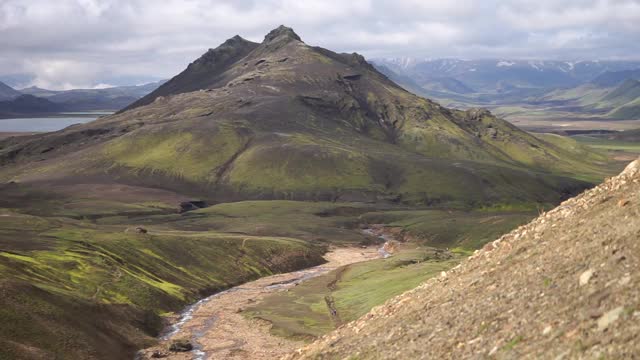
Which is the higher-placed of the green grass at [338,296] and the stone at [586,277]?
the stone at [586,277]

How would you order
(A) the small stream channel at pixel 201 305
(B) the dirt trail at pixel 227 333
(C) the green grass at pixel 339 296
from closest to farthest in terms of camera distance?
1. (B) the dirt trail at pixel 227 333
2. (A) the small stream channel at pixel 201 305
3. (C) the green grass at pixel 339 296

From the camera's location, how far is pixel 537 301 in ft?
112

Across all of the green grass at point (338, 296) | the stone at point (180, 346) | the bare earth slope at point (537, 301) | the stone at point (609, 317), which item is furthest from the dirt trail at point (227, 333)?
the stone at point (609, 317)

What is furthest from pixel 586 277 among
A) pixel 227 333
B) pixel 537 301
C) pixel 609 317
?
pixel 227 333

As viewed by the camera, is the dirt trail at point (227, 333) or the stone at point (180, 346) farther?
the stone at point (180, 346)

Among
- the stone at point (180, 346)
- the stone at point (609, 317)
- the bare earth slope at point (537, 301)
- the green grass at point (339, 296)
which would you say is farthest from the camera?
the green grass at point (339, 296)

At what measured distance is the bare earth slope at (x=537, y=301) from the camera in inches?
1126

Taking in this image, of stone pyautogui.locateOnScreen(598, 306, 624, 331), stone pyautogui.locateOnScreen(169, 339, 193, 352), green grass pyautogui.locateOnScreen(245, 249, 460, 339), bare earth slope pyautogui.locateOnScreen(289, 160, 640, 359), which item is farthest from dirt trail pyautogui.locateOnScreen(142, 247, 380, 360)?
stone pyautogui.locateOnScreen(598, 306, 624, 331)

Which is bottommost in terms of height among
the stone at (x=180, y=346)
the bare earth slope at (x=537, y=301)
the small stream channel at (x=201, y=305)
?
the small stream channel at (x=201, y=305)

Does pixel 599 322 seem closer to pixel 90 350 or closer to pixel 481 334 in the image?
pixel 481 334

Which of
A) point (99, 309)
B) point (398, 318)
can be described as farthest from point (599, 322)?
point (99, 309)

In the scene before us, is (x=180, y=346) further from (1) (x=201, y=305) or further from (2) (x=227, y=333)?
(1) (x=201, y=305)

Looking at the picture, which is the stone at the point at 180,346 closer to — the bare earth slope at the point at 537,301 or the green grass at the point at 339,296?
the green grass at the point at 339,296

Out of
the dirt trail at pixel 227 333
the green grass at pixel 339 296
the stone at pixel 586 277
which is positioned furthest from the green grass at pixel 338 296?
the stone at pixel 586 277
